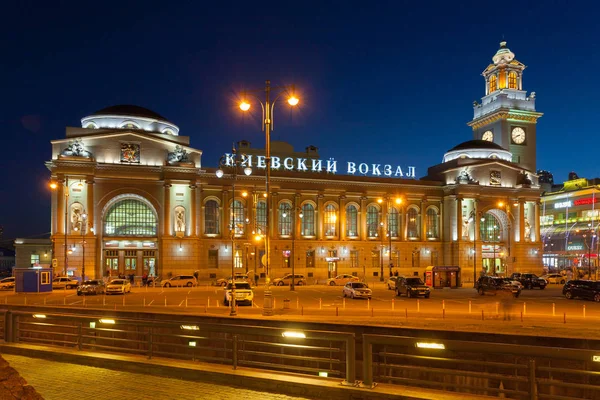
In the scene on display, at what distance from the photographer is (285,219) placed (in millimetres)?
85812

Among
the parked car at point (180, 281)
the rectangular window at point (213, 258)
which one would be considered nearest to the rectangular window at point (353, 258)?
the rectangular window at point (213, 258)

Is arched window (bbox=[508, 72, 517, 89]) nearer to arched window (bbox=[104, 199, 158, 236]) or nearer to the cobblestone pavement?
arched window (bbox=[104, 199, 158, 236])

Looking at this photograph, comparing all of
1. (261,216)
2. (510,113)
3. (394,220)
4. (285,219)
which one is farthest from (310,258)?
(510,113)

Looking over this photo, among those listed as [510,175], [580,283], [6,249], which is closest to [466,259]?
[510,175]

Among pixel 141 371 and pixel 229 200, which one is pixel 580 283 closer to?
pixel 141 371

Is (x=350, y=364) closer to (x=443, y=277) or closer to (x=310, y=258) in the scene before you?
(x=443, y=277)

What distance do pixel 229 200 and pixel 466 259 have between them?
4136 cm

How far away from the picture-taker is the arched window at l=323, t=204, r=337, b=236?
289 ft

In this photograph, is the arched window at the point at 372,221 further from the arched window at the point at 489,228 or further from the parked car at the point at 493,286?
the parked car at the point at 493,286

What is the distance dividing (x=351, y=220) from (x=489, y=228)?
26.1 meters

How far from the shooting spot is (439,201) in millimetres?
95312

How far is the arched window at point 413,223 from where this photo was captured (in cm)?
9350

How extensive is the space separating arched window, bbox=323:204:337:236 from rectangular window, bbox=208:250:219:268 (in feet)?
61.1

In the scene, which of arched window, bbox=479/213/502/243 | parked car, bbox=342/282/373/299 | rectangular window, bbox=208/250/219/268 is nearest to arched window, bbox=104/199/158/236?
rectangular window, bbox=208/250/219/268
